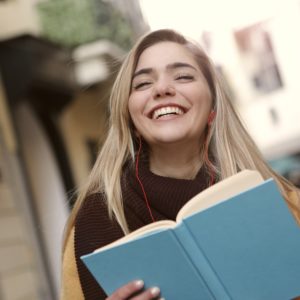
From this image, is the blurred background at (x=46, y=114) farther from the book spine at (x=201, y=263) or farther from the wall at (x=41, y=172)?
the book spine at (x=201, y=263)

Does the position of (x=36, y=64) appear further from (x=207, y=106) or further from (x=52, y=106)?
(x=207, y=106)

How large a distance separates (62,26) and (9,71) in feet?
7.75

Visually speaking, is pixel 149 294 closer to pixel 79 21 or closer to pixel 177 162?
pixel 177 162

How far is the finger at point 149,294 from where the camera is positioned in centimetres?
178

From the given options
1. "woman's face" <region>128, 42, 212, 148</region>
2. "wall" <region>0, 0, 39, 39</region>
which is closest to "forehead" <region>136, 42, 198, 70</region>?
"woman's face" <region>128, 42, 212, 148</region>

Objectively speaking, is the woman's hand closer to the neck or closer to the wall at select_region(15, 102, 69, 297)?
the neck

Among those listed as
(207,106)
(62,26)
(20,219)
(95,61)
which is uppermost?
(62,26)

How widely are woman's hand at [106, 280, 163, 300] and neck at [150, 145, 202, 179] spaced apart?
1.86 ft

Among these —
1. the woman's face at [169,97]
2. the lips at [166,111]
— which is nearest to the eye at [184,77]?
the woman's face at [169,97]

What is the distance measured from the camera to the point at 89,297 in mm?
2121

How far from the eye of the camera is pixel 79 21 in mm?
10078

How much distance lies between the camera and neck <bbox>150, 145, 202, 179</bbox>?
2291 mm

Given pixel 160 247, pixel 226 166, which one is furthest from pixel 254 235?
pixel 226 166

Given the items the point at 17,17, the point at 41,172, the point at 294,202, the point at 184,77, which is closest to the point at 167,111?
the point at 184,77
